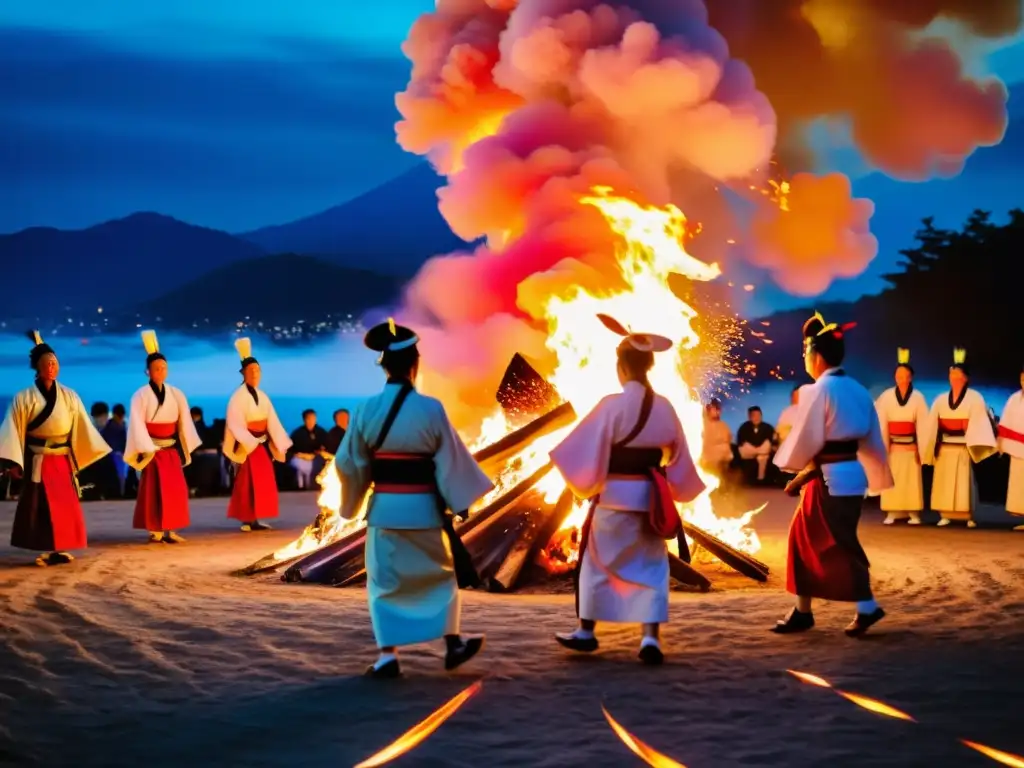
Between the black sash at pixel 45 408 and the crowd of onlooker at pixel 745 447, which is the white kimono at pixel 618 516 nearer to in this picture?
the black sash at pixel 45 408

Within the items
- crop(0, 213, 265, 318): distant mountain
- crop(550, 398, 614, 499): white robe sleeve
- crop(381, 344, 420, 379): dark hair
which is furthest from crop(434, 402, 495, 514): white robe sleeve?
→ crop(0, 213, 265, 318): distant mountain

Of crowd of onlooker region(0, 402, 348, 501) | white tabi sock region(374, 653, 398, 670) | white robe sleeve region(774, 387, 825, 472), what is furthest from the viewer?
crowd of onlooker region(0, 402, 348, 501)

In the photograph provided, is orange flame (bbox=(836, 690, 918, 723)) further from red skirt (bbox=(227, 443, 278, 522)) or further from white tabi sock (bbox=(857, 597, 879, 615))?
red skirt (bbox=(227, 443, 278, 522))

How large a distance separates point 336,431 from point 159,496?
598cm

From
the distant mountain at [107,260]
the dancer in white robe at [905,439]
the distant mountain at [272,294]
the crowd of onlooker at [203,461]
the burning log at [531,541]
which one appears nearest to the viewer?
the burning log at [531,541]

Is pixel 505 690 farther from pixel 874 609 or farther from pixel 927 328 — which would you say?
pixel 927 328

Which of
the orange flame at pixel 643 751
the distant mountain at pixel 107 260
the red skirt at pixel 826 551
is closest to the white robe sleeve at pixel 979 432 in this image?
the red skirt at pixel 826 551

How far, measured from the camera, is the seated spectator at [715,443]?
17.4m

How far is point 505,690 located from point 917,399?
374 inches

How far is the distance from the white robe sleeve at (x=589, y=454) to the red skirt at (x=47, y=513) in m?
5.52

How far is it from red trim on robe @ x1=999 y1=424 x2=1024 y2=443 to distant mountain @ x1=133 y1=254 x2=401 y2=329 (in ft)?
59.6

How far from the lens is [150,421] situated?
1182 centimetres

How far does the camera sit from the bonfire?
8969 millimetres

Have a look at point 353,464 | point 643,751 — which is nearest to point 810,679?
point 643,751
